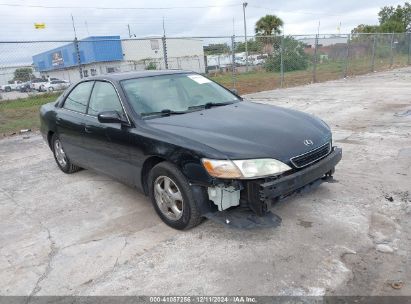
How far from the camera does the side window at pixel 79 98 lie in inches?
193

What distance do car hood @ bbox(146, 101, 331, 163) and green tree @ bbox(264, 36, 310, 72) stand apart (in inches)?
622

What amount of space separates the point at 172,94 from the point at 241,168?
1.62m

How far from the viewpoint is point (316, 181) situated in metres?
3.83

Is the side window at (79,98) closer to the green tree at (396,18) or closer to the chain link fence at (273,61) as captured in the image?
the chain link fence at (273,61)

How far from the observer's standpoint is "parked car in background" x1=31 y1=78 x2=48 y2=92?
47.4 feet

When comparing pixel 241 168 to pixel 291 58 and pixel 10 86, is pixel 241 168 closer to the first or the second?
pixel 10 86

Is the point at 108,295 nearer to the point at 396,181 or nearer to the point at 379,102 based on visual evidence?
the point at 396,181

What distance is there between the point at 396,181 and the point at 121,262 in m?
3.33

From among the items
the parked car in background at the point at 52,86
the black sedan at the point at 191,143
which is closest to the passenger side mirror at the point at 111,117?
the black sedan at the point at 191,143

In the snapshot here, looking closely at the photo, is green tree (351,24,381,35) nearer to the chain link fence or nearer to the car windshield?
the chain link fence

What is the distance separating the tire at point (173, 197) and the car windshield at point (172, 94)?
0.72 metres

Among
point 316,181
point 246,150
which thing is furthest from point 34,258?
point 316,181

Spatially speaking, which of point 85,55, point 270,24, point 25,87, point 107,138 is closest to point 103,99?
point 107,138

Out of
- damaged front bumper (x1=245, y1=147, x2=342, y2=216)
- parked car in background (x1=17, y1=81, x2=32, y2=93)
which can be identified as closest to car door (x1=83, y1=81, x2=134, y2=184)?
damaged front bumper (x1=245, y1=147, x2=342, y2=216)
